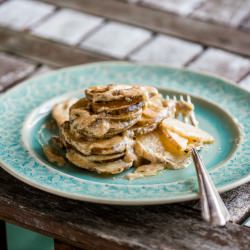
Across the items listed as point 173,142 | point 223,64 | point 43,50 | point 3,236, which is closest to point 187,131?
point 173,142

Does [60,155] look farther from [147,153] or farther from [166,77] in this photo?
[166,77]

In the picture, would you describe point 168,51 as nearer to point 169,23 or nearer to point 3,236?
point 169,23

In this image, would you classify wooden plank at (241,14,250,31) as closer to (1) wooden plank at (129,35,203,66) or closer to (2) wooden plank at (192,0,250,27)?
(2) wooden plank at (192,0,250,27)

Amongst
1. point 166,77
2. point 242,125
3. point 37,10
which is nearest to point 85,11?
point 37,10

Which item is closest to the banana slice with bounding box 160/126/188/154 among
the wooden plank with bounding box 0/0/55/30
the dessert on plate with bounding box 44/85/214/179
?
the dessert on plate with bounding box 44/85/214/179

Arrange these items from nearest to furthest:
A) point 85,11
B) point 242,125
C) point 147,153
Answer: point 147,153 → point 242,125 → point 85,11

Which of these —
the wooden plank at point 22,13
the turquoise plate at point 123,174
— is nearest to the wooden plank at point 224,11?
the wooden plank at point 22,13
